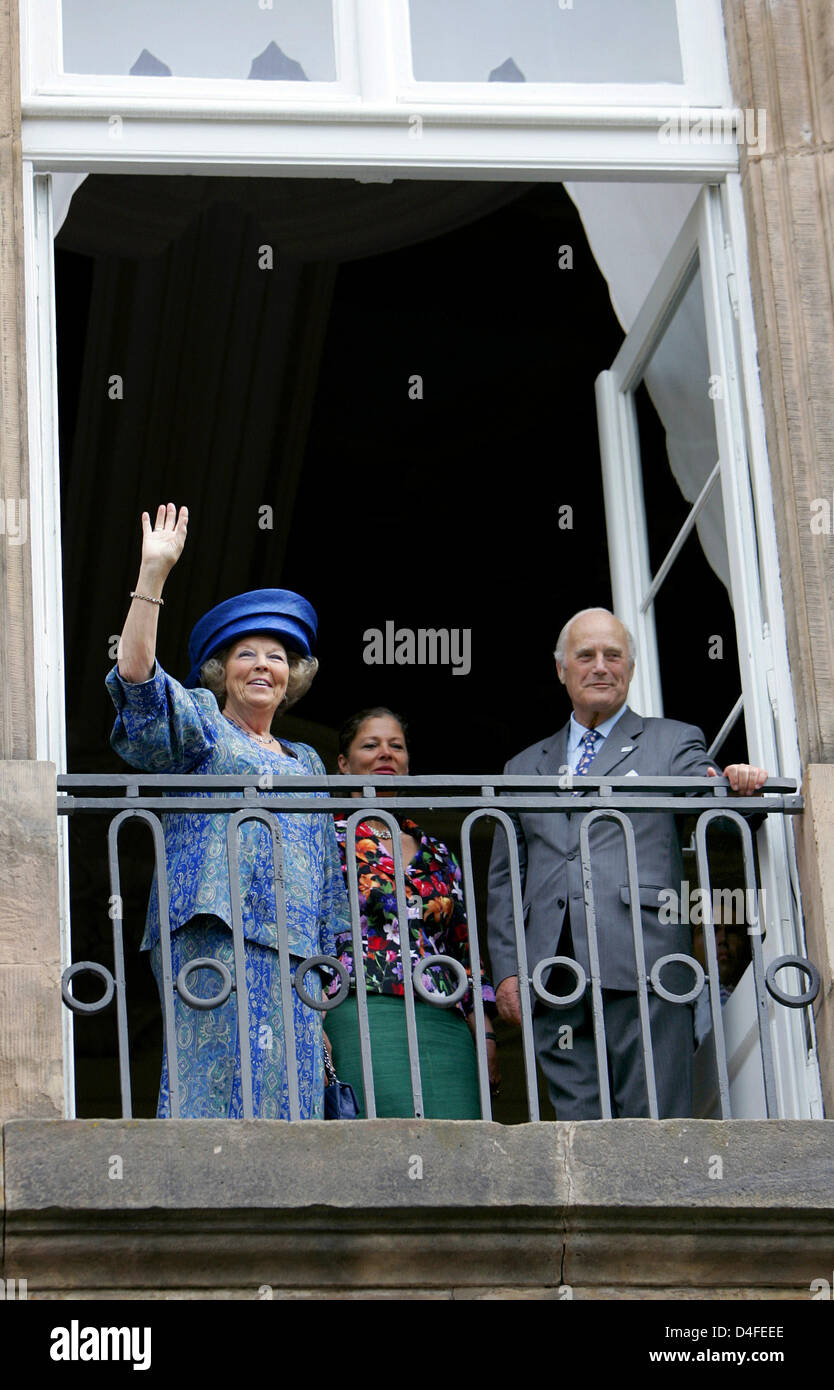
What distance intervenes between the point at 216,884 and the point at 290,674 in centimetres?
76

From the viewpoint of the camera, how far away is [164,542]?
5254mm

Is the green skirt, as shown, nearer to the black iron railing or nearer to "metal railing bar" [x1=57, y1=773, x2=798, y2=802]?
the black iron railing

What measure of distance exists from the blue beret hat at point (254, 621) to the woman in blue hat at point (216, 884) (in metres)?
0.17

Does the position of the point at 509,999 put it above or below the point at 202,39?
below

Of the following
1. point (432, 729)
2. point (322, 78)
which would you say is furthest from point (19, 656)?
point (432, 729)

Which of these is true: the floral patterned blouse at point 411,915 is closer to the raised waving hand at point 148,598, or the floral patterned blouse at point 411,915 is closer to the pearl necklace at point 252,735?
the pearl necklace at point 252,735

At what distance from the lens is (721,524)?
6.40 metres

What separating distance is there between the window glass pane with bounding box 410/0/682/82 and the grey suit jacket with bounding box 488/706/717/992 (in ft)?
5.26

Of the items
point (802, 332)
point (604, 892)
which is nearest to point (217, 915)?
point (604, 892)

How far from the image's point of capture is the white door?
221 inches

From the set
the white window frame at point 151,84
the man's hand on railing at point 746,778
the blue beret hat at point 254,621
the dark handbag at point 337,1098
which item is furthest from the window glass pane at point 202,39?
the dark handbag at point 337,1098

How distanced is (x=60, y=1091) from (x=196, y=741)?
2.84 feet

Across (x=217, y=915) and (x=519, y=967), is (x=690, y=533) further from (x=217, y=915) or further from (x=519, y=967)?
(x=217, y=915)
